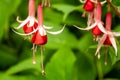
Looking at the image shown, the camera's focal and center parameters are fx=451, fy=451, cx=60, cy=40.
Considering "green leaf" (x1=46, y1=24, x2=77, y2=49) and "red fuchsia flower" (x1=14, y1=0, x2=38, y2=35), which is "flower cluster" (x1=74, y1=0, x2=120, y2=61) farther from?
"green leaf" (x1=46, y1=24, x2=77, y2=49)

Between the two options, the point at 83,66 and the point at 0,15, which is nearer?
the point at 83,66

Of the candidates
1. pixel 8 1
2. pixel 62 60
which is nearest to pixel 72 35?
pixel 62 60

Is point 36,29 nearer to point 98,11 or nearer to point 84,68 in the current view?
point 98,11

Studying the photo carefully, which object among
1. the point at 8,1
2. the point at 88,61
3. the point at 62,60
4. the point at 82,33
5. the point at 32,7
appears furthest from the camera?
the point at 8,1

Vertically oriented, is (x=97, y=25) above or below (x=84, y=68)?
above

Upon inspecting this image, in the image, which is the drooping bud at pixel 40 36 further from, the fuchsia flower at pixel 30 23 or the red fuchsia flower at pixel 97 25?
the red fuchsia flower at pixel 97 25

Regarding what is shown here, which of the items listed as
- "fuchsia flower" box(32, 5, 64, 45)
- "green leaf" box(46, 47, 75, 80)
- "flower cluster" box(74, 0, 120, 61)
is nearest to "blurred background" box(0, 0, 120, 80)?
"green leaf" box(46, 47, 75, 80)

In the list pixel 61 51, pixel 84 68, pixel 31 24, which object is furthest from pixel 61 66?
pixel 31 24

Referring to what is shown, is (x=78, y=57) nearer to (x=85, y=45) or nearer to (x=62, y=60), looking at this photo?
(x=85, y=45)
